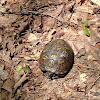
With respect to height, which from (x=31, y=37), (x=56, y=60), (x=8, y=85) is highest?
(x=31, y=37)

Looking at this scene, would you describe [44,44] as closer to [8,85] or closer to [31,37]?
[31,37]

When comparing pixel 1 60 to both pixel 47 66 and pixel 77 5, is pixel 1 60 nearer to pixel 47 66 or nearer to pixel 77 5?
pixel 47 66

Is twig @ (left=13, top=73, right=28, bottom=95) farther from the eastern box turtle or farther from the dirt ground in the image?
the eastern box turtle

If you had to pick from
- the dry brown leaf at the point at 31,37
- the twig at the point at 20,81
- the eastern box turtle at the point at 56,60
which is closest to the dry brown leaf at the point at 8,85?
the twig at the point at 20,81

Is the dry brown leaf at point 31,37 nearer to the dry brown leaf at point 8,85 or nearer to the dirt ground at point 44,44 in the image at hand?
the dirt ground at point 44,44

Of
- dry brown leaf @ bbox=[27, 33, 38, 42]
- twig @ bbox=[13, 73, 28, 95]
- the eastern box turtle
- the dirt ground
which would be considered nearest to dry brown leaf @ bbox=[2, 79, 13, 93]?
the dirt ground

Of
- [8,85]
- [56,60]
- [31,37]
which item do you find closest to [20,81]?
[8,85]

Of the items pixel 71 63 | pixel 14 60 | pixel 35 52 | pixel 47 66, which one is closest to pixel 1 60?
pixel 14 60
